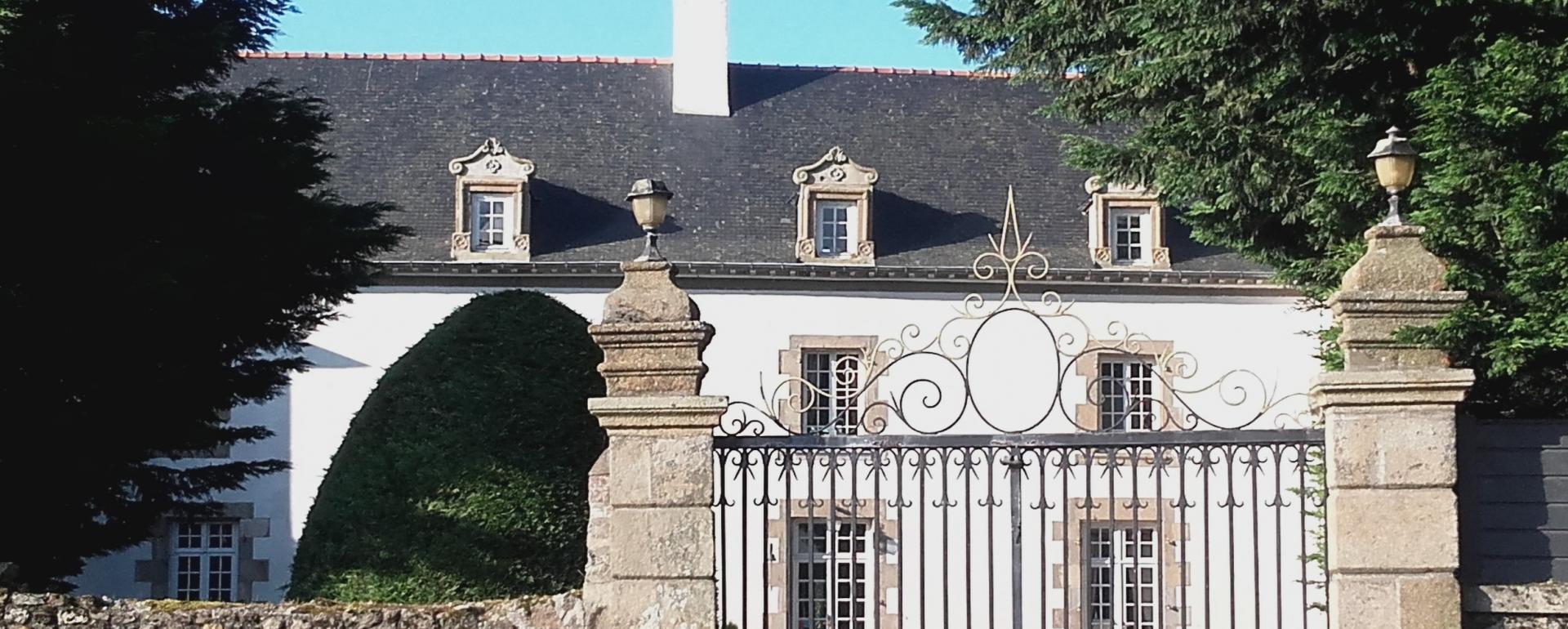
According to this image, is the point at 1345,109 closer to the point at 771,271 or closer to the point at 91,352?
the point at 91,352

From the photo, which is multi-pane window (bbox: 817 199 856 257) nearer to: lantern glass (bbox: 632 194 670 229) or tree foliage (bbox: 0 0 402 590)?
tree foliage (bbox: 0 0 402 590)

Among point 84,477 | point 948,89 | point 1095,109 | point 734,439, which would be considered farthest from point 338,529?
point 948,89

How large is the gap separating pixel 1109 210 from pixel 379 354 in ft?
25.3

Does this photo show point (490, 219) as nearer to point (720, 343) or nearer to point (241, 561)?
point (720, 343)

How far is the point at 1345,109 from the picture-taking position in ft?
30.3

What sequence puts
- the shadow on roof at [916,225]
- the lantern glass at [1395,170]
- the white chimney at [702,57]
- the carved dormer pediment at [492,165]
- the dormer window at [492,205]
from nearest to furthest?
the lantern glass at [1395,170]
the dormer window at [492,205]
the carved dormer pediment at [492,165]
the shadow on roof at [916,225]
the white chimney at [702,57]

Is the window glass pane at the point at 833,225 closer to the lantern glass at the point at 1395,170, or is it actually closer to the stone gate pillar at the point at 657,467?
the stone gate pillar at the point at 657,467

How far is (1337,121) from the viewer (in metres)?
9.08

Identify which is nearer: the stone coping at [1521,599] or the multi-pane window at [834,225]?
the stone coping at [1521,599]

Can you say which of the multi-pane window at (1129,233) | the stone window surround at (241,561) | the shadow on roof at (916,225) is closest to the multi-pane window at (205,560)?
the stone window surround at (241,561)

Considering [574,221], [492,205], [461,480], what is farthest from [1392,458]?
[492,205]

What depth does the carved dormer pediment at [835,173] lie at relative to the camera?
19031mm

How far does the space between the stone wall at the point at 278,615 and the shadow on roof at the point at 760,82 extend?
13719 millimetres

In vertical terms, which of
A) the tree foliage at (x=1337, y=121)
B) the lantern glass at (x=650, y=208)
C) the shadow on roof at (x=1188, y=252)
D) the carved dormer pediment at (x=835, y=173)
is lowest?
the lantern glass at (x=650, y=208)
